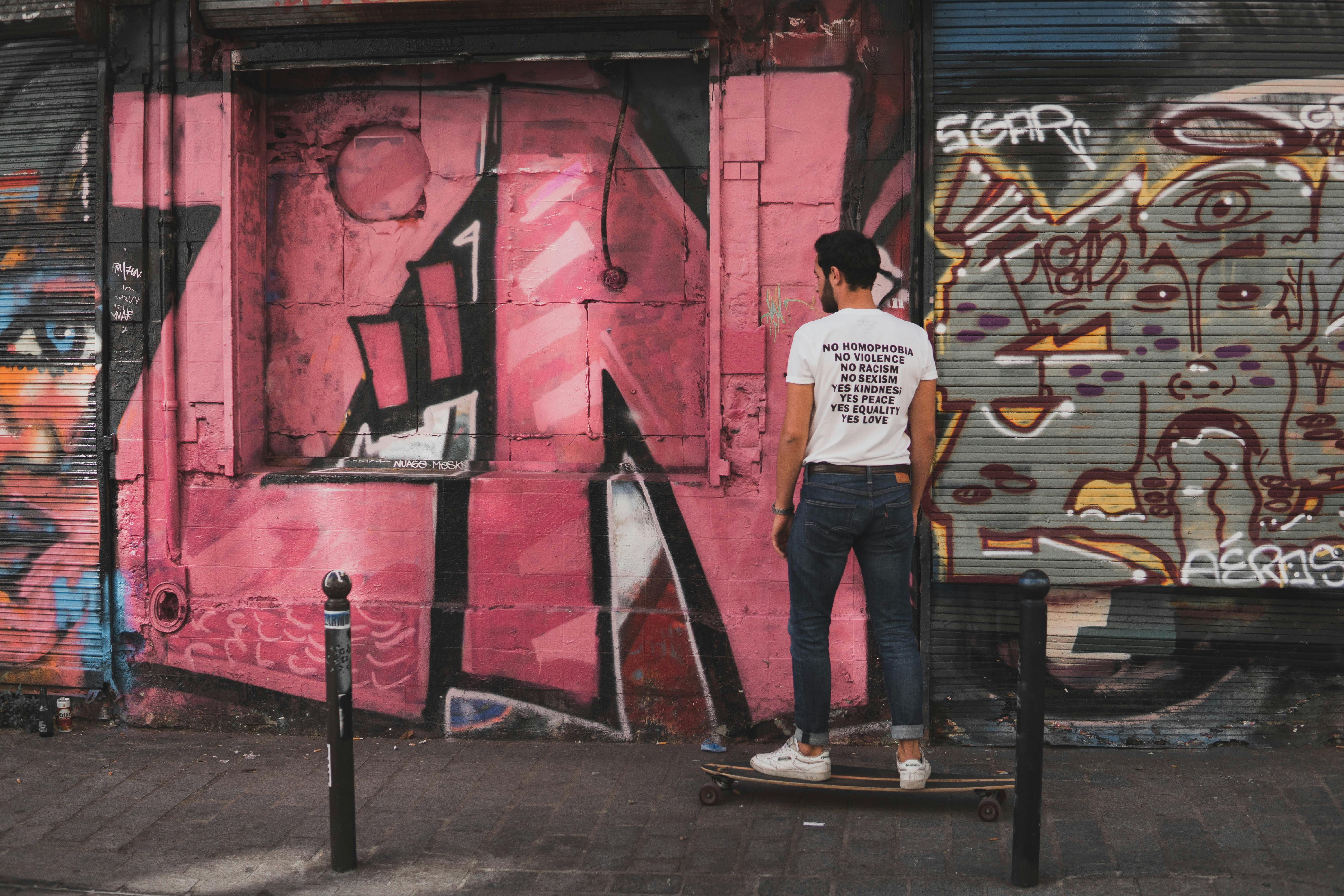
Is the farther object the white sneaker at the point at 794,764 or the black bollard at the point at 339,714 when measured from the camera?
the white sneaker at the point at 794,764

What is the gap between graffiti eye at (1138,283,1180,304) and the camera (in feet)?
17.3

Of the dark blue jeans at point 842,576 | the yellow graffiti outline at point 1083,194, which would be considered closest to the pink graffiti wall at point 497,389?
the yellow graffiti outline at point 1083,194

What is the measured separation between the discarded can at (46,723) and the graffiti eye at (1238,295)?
19.3ft

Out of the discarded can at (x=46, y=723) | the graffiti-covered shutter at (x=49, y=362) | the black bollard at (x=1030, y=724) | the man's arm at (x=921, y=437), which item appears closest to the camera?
the black bollard at (x=1030, y=724)

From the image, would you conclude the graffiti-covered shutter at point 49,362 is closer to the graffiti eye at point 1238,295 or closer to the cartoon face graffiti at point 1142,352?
the cartoon face graffiti at point 1142,352

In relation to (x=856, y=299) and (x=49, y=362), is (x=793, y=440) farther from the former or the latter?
(x=49, y=362)

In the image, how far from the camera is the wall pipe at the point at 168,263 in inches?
230

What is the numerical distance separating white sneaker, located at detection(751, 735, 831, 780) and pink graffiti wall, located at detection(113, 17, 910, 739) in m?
0.79

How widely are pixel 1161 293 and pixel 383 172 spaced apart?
3.83 m

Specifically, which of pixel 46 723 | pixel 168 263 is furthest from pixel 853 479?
pixel 46 723

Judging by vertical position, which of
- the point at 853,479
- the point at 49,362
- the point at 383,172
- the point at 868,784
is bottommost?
the point at 868,784

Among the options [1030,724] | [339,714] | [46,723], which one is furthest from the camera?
[46,723]

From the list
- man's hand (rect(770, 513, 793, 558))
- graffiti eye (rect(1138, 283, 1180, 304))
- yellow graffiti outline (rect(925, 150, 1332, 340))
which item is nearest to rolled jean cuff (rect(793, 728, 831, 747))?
man's hand (rect(770, 513, 793, 558))

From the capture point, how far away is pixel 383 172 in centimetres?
606
